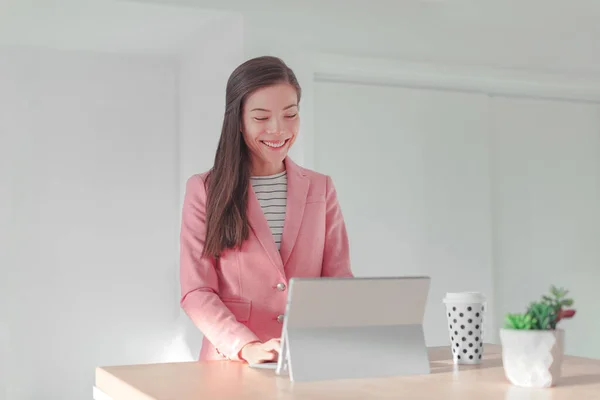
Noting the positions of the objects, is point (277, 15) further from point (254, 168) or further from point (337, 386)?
point (337, 386)

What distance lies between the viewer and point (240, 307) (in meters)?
1.99

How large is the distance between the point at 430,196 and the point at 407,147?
0.89ft

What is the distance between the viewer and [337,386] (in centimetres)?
135

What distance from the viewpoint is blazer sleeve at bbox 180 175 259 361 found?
1.74m

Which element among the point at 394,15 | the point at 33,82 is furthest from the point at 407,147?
the point at 33,82

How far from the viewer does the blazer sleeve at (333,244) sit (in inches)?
82.7

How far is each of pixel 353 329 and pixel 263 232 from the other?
0.56 meters

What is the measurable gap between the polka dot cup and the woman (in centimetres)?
44

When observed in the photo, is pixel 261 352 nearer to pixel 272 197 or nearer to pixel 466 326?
pixel 466 326

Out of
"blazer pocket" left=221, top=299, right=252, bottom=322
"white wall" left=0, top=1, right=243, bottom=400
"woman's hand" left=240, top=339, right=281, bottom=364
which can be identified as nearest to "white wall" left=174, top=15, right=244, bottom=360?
"white wall" left=0, top=1, right=243, bottom=400

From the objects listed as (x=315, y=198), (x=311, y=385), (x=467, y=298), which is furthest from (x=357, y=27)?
(x=311, y=385)

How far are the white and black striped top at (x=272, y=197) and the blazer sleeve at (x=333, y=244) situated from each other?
0.12 metres

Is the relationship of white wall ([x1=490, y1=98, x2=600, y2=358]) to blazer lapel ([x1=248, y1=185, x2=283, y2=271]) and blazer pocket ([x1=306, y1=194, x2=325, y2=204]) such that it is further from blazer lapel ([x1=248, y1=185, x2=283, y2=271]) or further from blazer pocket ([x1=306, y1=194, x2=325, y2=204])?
blazer lapel ([x1=248, y1=185, x2=283, y2=271])

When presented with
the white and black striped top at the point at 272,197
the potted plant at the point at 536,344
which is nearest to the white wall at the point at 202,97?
the white and black striped top at the point at 272,197
